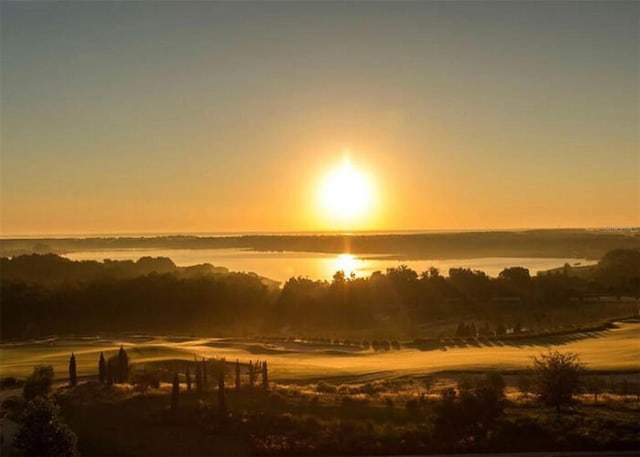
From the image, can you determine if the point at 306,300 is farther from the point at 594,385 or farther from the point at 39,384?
the point at 39,384

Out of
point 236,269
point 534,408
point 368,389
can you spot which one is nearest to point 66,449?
point 368,389

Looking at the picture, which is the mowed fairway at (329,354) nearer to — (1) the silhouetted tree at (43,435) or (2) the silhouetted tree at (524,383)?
(2) the silhouetted tree at (524,383)

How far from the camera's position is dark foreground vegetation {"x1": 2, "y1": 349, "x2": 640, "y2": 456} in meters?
16.2

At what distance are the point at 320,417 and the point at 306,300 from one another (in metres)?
32.1

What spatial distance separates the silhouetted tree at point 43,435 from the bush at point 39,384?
6370mm

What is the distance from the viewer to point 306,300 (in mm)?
51094

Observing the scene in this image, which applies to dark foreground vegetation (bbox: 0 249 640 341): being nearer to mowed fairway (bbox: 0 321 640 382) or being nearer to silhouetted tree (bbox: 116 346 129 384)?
mowed fairway (bbox: 0 321 640 382)

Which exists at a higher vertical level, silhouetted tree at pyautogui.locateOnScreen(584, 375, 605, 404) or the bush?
the bush

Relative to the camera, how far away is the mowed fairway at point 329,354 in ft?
90.9

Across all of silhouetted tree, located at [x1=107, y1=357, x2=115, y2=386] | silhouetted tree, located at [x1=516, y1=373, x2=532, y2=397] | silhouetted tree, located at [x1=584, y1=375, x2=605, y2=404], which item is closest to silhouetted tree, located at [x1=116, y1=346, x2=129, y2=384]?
silhouetted tree, located at [x1=107, y1=357, x2=115, y2=386]

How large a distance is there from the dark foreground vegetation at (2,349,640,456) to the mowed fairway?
12.8ft

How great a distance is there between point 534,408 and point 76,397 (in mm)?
14417

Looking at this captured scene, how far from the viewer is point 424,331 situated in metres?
44.6

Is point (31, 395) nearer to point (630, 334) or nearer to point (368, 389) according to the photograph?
point (368, 389)
